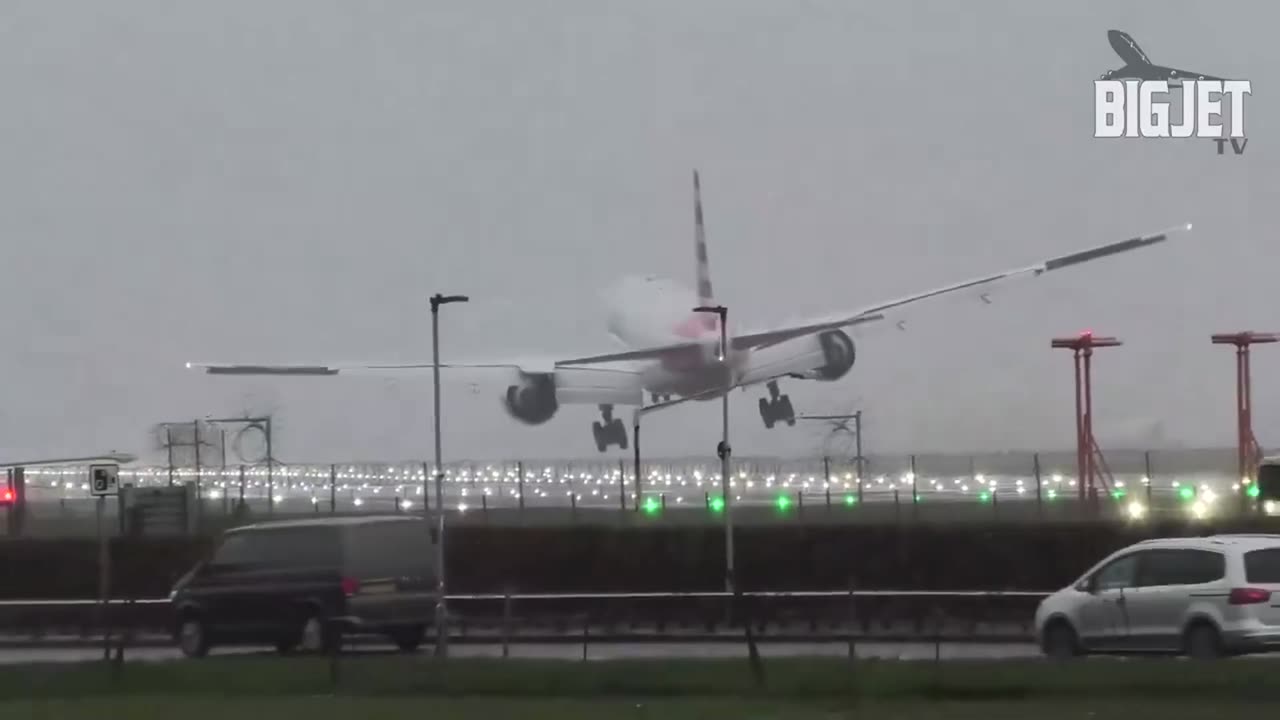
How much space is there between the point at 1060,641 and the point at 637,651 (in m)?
5.95

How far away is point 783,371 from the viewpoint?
7981cm

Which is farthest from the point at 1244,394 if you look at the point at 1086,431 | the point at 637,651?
the point at 637,651

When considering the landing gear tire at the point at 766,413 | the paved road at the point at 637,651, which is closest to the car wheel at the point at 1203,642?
the paved road at the point at 637,651

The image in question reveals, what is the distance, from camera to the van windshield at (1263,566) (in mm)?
20016

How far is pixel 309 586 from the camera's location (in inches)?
1007

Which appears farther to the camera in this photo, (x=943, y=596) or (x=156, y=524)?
(x=156, y=524)

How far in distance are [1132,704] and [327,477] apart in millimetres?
41045

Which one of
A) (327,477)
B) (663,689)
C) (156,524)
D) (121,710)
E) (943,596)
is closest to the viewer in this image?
(121,710)

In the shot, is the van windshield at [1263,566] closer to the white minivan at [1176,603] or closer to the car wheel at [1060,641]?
the white minivan at [1176,603]

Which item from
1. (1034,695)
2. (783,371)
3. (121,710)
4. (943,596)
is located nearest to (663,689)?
(1034,695)

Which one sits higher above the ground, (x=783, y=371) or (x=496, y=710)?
(x=783, y=371)

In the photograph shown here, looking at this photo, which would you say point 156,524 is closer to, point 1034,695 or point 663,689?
point 663,689

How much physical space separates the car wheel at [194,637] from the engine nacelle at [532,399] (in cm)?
5080

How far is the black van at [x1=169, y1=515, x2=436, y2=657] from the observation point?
25531mm
